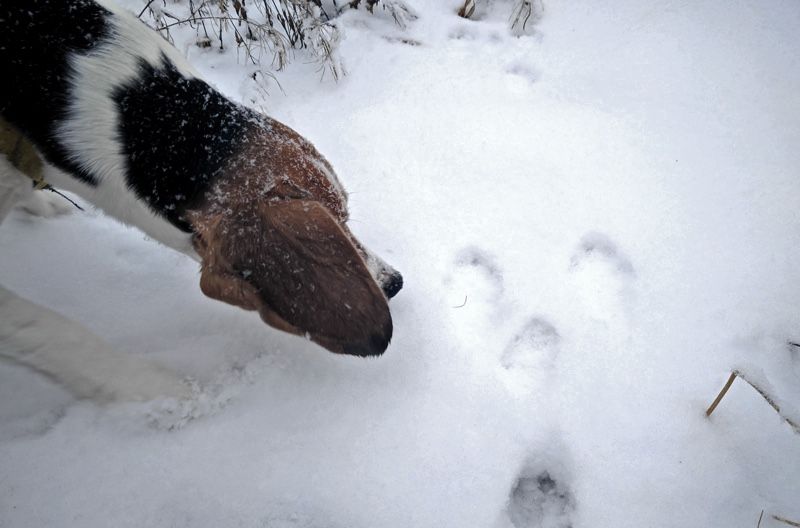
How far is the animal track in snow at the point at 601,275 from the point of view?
1.63m

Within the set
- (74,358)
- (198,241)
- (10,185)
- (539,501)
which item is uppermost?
(198,241)

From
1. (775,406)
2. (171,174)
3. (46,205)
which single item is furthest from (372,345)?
(46,205)

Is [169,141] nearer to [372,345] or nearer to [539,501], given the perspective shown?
[372,345]

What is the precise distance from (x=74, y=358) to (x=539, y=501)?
1.45m

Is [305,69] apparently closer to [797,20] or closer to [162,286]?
[162,286]

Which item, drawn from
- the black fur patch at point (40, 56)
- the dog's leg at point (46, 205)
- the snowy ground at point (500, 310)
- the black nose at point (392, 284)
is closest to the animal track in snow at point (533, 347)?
the snowy ground at point (500, 310)

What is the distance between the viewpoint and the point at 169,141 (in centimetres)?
109

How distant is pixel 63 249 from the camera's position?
169 cm

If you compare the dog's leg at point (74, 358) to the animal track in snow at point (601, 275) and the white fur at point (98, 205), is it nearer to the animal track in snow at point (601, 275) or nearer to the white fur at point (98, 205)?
the white fur at point (98, 205)

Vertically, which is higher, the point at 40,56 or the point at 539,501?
the point at 40,56

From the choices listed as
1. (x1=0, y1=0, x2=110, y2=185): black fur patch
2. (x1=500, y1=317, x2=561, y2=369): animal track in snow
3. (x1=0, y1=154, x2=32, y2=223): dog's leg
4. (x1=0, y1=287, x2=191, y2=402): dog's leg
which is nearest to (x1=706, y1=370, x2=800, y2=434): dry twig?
(x1=500, y1=317, x2=561, y2=369): animal track in snow

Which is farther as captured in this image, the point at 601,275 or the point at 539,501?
the point at 601,275

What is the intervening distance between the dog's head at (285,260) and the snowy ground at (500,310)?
1.44ft

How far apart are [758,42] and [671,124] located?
2.41 feet
